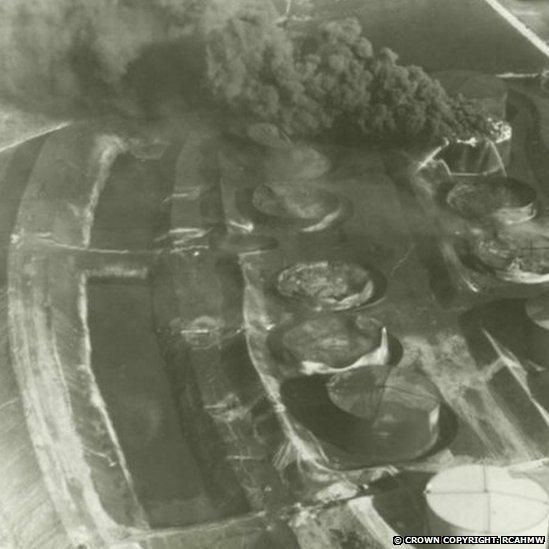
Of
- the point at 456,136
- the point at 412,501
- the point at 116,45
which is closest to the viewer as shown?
A: the point at 412,501

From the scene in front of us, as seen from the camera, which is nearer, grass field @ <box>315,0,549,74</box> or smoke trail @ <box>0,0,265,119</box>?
smoke trail @ <box>0,0,265,119</box>

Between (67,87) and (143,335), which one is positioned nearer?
(143,335)

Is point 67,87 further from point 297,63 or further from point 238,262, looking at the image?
point 238,262

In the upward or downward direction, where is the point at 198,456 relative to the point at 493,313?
downward

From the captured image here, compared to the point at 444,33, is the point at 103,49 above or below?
below

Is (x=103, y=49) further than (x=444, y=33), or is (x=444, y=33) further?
(x=444, y=33)

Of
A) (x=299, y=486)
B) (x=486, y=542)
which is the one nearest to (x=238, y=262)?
(x=299, y=486)

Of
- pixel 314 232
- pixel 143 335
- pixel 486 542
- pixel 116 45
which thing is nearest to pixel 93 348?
pixel 143 335

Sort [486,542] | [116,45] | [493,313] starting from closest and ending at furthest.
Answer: [486,542]
[493,313]
[116,45]

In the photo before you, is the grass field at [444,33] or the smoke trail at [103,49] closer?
the smoke trail at [103,49]

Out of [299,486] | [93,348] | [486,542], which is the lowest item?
[93,348]
